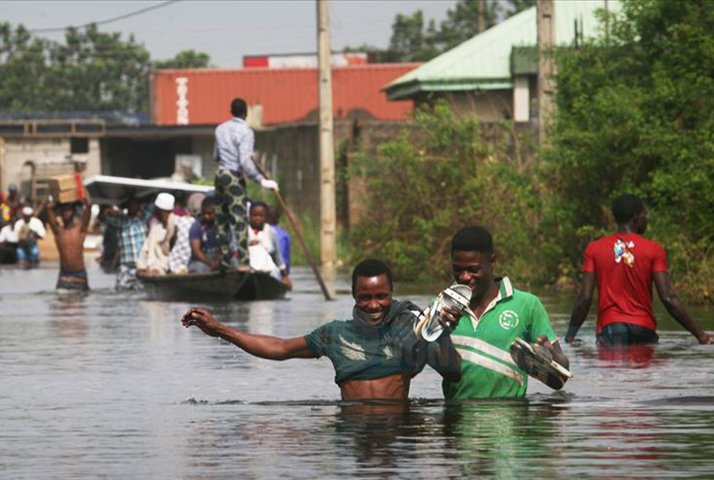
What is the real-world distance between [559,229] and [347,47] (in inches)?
5475

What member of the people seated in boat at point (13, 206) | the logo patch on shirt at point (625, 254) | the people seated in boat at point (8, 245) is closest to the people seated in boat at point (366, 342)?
the logo patch on shirt at point (625, 254)

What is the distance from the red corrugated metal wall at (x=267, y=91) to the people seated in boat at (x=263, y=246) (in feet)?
185

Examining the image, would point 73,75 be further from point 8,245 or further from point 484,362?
point 484,362

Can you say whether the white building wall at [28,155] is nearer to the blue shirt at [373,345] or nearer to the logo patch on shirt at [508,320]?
the blue shirt at [373,345]

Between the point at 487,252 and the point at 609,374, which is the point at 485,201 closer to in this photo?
the point at 609,374

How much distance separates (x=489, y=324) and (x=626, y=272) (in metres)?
4.78

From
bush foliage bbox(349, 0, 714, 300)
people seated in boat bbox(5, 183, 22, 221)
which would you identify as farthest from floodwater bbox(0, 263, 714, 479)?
people seated in boat bbox(5, 183, 22, 221)

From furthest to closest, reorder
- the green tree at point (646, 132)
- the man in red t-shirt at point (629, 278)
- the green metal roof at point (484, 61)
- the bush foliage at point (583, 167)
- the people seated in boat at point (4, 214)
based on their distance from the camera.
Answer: the people seated in boat at point (4, 214) < the green metal roof at point (484, 61) < the bush foliage at point (583, 167) < the green tree at point (646, 132) < the man in red t-shirt at point (629, 278)

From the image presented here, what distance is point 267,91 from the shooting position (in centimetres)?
8956

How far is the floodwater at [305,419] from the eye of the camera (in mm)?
10055

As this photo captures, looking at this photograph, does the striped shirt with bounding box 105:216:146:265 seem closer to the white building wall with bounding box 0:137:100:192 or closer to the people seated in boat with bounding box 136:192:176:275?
the people seated in boat with bounding box 136:192:176:275

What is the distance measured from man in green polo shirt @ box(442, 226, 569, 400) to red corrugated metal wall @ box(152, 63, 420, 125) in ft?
240

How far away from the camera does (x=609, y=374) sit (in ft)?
51.0

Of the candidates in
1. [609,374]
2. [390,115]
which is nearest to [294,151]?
[390,115]
